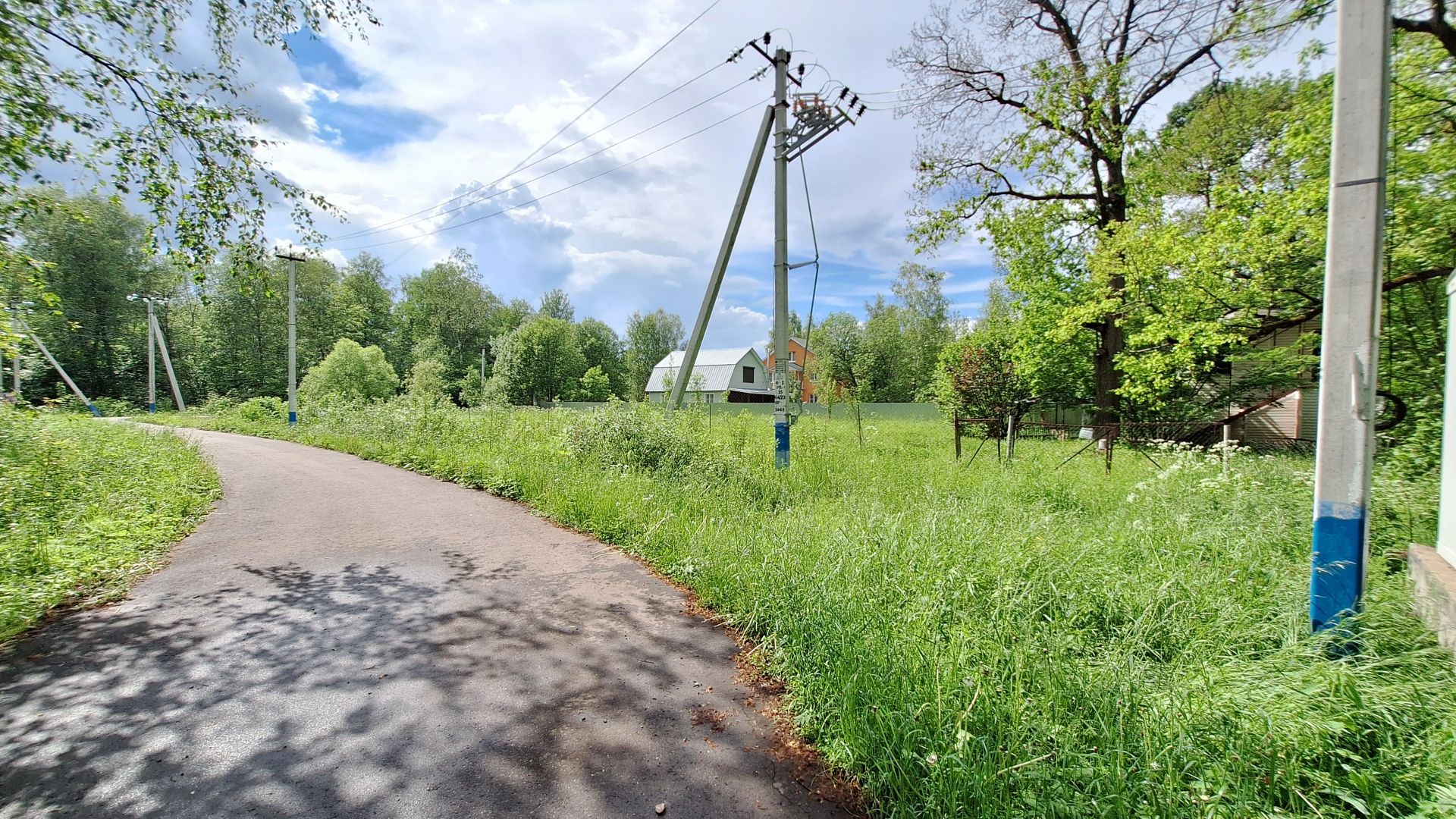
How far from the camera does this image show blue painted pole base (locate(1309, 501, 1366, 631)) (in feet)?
8.70

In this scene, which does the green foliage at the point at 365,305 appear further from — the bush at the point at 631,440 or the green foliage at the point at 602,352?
the bush at the point at 631,440

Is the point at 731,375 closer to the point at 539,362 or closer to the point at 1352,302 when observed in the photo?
the point at 539,362

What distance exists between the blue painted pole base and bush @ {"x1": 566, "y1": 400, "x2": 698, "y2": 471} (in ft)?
21.4

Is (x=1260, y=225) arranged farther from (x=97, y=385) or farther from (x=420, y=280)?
(x=420, y=280)

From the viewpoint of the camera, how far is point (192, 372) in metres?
Answer: 38.9

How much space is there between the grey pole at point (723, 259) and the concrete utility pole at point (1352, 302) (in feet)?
25.8

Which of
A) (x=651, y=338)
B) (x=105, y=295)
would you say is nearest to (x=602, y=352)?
(x=651, y=338)

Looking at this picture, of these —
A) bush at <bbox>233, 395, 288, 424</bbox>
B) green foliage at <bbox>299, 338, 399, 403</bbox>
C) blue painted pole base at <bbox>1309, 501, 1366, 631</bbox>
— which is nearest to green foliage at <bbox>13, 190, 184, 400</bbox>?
green foliage at <bbox>299, 338, 399, 403</bbox>

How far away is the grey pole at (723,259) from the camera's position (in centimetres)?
974

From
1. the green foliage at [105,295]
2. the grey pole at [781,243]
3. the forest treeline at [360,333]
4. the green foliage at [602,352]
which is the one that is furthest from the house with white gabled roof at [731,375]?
the grey pole at [781,243]

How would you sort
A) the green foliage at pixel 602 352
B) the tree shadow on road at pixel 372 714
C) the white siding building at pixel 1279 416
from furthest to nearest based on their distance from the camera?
the green foliage at pixel 602 352, the white siding building at pixel 1279 416, the tree shadow on road at pixel 372 714

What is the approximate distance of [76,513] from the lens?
5.63m

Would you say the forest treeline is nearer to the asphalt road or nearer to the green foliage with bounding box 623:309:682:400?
the green foliage with bounding box 623:309:682:400

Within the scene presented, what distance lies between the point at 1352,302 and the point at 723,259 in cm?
904
